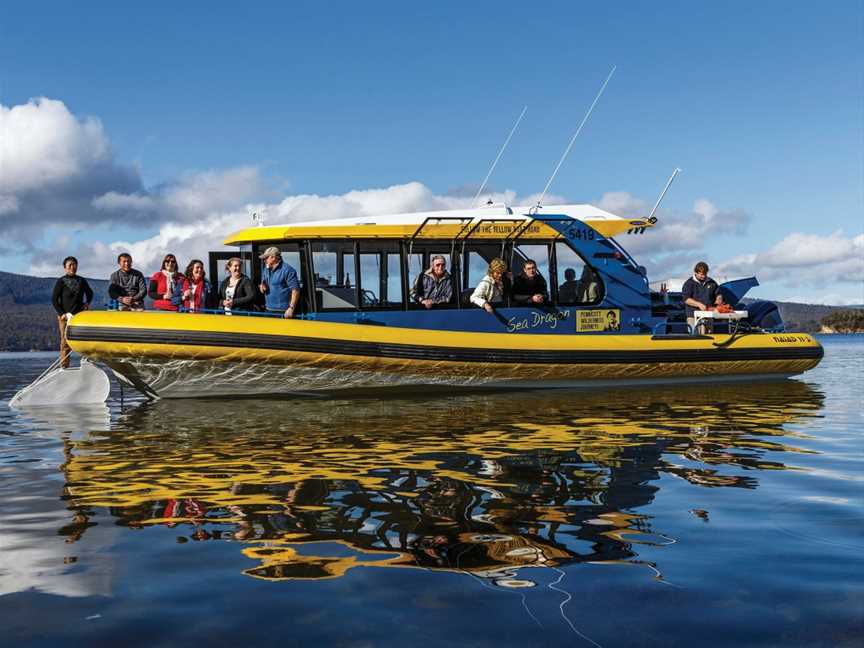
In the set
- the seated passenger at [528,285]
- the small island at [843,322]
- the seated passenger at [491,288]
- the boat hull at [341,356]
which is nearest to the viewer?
the boat hull at [341,356]

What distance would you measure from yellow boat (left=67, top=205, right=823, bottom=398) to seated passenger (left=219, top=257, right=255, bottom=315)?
35cm

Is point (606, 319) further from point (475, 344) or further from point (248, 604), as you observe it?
point (248, 604)

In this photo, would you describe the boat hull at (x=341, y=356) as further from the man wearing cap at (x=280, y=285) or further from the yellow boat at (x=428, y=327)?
the man wearing cap at (x=280, y=285)

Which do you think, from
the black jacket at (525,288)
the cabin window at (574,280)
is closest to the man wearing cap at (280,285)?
the black jacket at (525,288)

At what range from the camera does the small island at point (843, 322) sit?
390 feet

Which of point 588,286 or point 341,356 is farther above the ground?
point 588,286

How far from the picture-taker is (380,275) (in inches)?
488

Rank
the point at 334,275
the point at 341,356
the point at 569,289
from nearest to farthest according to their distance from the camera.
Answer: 1. the point at 341,356
2. the point at 334,275
3. the point at 569,289

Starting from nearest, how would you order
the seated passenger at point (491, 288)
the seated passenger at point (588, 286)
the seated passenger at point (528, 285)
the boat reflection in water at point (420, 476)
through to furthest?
the boat reflection in water at point (420, 476) → the seated passenger at point (491, 288) → the seated passenger at point (528, 285) → the seated passenger at point (588, 286)

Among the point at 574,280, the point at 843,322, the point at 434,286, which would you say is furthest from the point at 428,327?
the point at 843,322

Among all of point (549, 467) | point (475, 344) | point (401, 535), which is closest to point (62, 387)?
point (475, 344)

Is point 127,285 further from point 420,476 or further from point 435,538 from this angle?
point 435,538

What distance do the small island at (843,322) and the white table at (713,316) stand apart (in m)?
116

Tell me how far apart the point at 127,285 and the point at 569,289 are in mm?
6832
